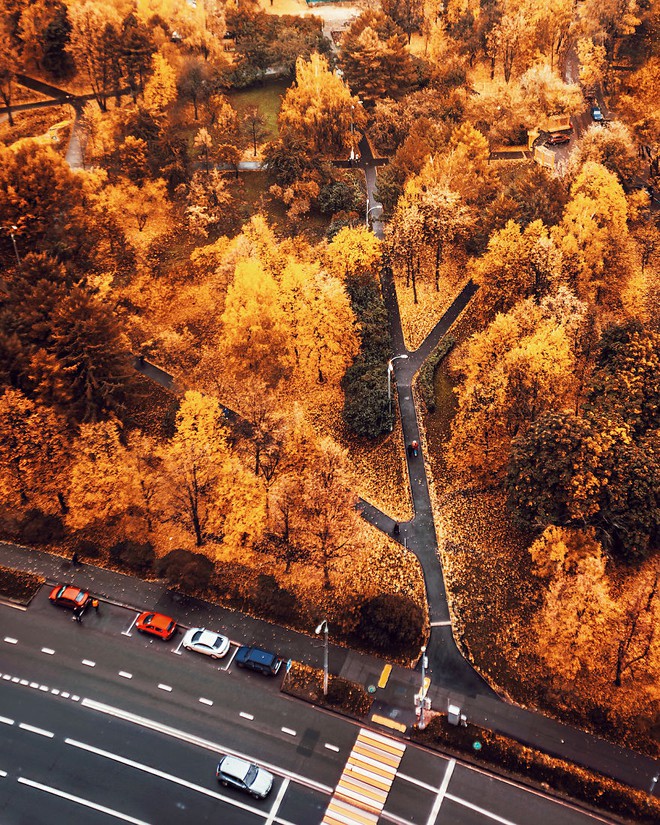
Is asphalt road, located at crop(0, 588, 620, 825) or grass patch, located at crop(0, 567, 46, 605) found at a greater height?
grass patch, located at crop(0, 567, 46, 605)

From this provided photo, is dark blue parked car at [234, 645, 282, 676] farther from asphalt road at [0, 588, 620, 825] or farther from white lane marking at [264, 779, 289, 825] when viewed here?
white lane marking at [264, 779, 289, 825]

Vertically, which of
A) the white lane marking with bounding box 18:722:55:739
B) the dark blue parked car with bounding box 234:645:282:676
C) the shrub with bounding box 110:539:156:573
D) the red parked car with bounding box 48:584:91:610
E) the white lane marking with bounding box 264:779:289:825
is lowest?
the white lane marking with bounding box 264:779:289:825

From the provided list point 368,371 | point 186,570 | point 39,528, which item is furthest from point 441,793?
point 368,371

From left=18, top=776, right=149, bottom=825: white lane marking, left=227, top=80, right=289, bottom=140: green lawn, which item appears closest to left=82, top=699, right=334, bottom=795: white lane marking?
left=18, top=776, right=149, bottom=825: white lane marking

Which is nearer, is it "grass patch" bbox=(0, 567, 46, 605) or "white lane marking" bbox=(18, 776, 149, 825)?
"white lane marking" bbox=(18, 776, 149, 825)

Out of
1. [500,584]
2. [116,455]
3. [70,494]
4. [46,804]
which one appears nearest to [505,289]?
[500,584]

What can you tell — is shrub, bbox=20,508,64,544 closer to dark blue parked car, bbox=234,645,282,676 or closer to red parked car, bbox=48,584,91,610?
red parked car, bbox=48,584,91,610

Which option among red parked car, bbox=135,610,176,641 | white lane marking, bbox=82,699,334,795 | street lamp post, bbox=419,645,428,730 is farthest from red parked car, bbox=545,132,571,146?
white lane marking, bbox=82,699,334,795

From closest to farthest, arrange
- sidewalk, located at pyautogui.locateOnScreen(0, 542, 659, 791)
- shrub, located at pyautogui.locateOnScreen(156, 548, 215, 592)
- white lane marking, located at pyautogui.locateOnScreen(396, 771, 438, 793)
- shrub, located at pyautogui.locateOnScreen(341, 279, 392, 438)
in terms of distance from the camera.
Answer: white lane marking, located at pyautogui.locateOnScreen(396, 771, 438, 793) < sidewalk, located at pyautogui.locateOnScreen(0, 542, 659, 791) < shrub, located at pyautogui.locateOnScreen(156, 548, 215, 592) < shrub, located at pyautogui.locateOnScreen(341, 279, 392, 438)

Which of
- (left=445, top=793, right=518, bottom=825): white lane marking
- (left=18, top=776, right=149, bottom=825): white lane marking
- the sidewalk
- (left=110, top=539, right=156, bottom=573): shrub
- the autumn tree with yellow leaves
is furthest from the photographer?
(left=110, top=539, right=156, bottom=573): shrub
